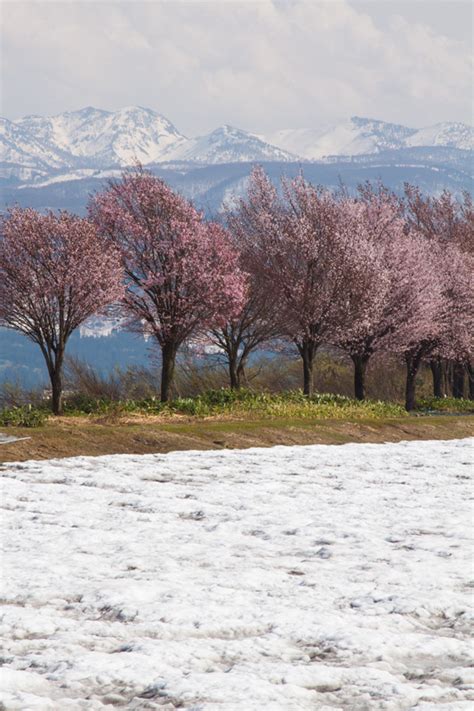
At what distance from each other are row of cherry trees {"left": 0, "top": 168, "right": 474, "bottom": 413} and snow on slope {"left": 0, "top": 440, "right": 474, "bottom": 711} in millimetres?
10550

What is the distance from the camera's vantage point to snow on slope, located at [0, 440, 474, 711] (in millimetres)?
5645

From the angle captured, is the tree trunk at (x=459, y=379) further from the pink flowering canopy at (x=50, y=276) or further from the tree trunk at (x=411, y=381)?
the pink flowering canopy at (x=50, y=276)

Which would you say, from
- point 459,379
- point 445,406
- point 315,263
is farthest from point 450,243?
point 315,263

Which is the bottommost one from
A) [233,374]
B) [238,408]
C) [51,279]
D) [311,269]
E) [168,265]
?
[238,408]

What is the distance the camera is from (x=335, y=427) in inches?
854

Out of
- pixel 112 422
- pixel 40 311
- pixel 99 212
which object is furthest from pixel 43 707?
pixel 99 212

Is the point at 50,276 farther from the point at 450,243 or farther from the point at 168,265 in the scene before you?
the point at 450,243

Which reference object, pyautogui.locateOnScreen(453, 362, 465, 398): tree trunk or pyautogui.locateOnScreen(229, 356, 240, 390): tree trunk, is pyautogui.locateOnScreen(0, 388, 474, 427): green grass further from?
pyautogui.locateOnScreen(453, 362, 465, 398): tree trunk

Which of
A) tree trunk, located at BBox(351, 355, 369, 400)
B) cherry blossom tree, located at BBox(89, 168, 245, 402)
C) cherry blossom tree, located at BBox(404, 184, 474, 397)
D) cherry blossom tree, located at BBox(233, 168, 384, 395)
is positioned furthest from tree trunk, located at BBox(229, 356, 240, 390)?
cherry blossom tree, located at BBox(404, 184, 474, 397)

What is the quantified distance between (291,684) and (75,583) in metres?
2.72

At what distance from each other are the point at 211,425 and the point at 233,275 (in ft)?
27.9

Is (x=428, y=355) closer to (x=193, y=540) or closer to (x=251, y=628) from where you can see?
(x=193, y=540)

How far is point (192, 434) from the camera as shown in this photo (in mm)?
18578

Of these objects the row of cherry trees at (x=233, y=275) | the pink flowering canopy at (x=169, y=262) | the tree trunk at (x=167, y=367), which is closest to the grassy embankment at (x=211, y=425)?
the tree trunk at (x=167, y=367)
